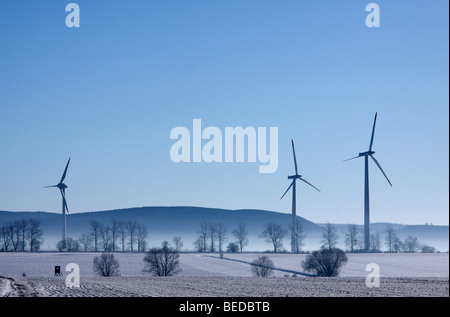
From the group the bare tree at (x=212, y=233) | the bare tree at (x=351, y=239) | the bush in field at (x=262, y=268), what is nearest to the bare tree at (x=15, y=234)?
the bush in field at (x=262, y=268)

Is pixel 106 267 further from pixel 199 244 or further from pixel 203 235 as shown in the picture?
pixel 203 235

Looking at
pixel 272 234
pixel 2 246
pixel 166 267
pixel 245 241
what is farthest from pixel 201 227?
pixel 166 267

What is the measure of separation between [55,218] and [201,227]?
40.2 meters

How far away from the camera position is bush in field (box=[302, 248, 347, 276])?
68.6m

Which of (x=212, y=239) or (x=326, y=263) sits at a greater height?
(x=326, y=263)

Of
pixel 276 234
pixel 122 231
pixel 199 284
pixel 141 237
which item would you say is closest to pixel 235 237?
pixel 276 234

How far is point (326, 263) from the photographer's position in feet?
227

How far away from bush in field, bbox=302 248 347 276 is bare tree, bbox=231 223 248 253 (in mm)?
82835

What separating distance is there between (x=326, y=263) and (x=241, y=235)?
297 ft

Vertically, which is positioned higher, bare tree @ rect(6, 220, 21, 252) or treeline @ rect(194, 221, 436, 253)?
bare tree @ rect(6, 220, 21, 252)

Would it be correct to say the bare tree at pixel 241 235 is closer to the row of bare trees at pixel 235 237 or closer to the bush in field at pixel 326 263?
the row of bare trees at pixel 235 237

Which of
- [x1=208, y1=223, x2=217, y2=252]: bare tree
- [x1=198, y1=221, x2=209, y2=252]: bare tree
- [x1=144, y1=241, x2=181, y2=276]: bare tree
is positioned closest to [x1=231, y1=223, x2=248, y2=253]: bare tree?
[x1=208, y1=223, x2=217, y2=252]: bare tree

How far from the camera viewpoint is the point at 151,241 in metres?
154

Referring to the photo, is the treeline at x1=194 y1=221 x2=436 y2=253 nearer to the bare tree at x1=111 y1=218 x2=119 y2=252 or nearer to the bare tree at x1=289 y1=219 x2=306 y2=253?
the bare tree at x1=289 y1=219 x2=306 y2=253
